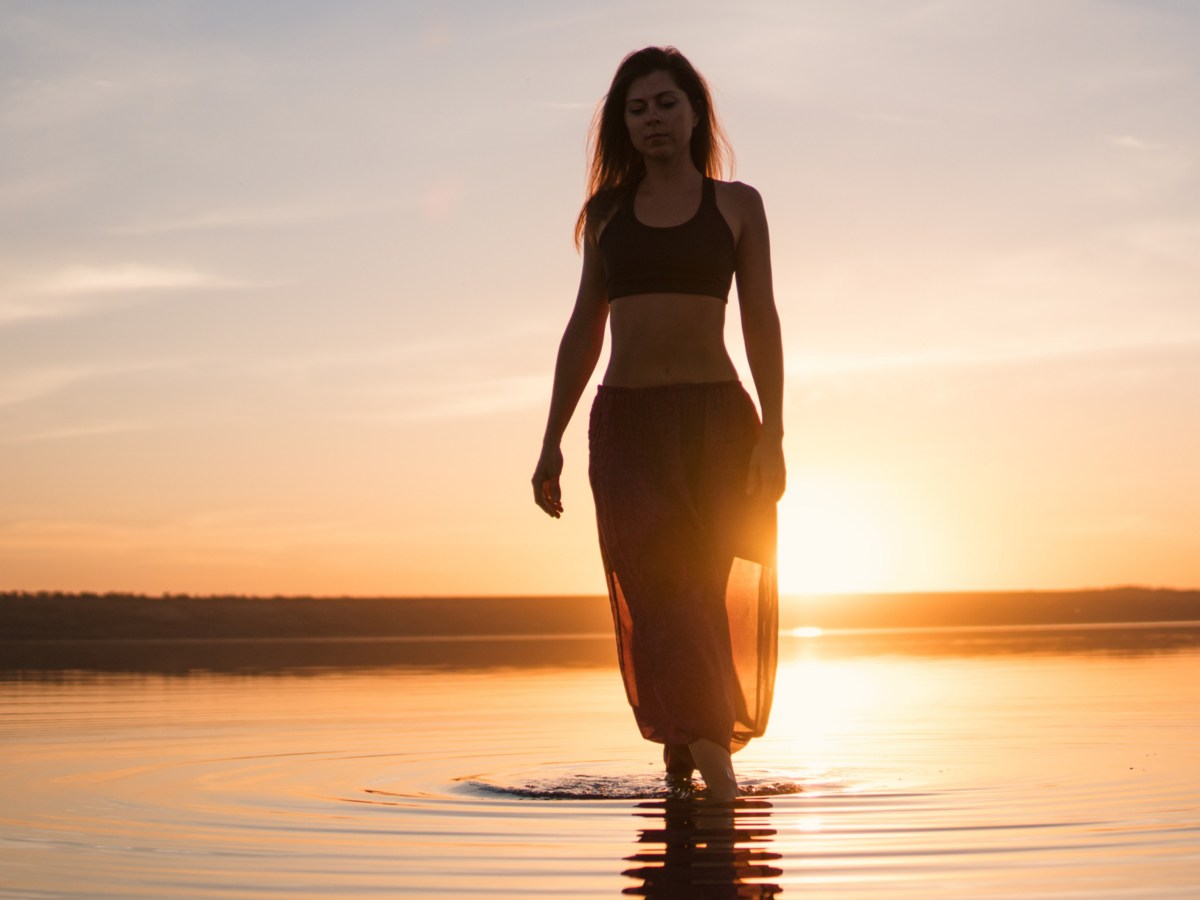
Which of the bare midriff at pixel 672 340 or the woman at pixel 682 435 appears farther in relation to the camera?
the bare midriff at pixel 672 340

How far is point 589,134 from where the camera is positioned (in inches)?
220

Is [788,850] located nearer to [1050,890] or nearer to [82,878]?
[1050,890]

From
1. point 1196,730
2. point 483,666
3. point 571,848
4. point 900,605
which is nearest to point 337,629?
point 483,666

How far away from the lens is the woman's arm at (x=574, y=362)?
5.42 meters

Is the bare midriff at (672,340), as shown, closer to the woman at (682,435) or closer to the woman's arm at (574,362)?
the woman at (682,435)

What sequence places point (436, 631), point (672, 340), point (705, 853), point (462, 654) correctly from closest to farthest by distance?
1. point (705, 853)
2. point (672, 340)
3. point (462, 654)
4. point (436, 631)

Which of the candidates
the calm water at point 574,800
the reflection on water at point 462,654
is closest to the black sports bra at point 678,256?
the calm water at point 574,800

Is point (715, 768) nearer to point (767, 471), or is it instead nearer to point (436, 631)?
point (767, 471)

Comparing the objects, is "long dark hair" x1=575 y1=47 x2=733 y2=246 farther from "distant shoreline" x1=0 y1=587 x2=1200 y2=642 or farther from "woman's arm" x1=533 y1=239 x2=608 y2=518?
"distant shoreline" x1=0 y1=587 x2=1200 y2=642

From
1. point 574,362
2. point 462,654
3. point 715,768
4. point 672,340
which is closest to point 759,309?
point 672,340

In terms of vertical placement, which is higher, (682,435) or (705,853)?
(682,435)

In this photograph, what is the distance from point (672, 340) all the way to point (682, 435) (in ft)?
1.01

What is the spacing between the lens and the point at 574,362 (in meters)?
5.50

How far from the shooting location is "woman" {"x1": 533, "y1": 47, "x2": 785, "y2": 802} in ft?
16.6
